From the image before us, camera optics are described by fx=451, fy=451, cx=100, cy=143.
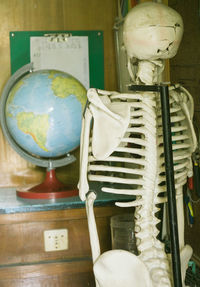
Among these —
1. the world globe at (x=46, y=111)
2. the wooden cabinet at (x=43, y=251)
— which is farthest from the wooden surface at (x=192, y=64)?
the world globe at (x=46, y=111)

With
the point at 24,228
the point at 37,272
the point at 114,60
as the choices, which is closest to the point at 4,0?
the point at 114,60

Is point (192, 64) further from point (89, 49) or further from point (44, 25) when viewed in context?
point (44, 25)

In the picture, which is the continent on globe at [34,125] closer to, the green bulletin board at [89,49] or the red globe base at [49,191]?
the red globe base at [49,191]

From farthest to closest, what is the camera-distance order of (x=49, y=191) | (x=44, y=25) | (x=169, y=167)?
1. (x=44, y=25)
2. (x=49, y=191)
3. (x=169, y=167)

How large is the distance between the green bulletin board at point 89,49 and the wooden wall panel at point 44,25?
25 mm

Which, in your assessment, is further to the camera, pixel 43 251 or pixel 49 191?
pixel 49 191

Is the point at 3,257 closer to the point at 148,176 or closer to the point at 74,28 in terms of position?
the point at 148,176

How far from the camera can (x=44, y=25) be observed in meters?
2.34

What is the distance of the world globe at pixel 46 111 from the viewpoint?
1902 mm

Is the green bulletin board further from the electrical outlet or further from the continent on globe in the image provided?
the electrical outlet

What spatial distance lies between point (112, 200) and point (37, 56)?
920 mm

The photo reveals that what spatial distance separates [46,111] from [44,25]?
2.16 feet

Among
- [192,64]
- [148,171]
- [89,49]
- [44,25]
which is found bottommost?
[148,171]

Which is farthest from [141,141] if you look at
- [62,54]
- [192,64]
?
[62,54]
